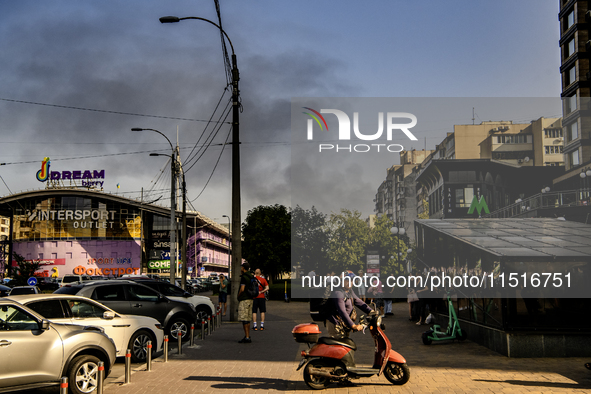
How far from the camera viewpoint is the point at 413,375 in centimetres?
985

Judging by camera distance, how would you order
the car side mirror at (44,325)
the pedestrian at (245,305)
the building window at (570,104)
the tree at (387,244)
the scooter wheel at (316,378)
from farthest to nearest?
the building window at (570,104)
the tree at (387,244)
the pedestrian at (245,305)
the scooter wheel at (316,378)
the car side mirror at (44,325)

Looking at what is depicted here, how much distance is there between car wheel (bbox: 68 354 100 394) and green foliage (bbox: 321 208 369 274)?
544 inches

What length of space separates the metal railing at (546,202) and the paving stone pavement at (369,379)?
3706mm

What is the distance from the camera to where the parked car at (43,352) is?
7.30 meters

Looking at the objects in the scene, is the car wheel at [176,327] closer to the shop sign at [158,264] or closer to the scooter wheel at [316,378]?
the scooter wheel at [316,378]

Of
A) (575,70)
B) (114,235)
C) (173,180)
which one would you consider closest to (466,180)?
(173,180)

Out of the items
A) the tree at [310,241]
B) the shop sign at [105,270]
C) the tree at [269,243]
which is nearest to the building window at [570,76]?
the tree at [310,241]

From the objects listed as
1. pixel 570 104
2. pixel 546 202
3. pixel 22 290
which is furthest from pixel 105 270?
pixel 546 202

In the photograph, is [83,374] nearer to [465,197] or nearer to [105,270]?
[465,197]

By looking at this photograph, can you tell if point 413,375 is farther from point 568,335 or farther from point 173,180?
point 173,180

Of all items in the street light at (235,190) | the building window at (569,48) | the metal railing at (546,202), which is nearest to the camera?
the metal railing at (546,202)

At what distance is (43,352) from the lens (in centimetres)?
758

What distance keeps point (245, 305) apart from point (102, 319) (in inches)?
169

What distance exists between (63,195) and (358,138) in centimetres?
8105
